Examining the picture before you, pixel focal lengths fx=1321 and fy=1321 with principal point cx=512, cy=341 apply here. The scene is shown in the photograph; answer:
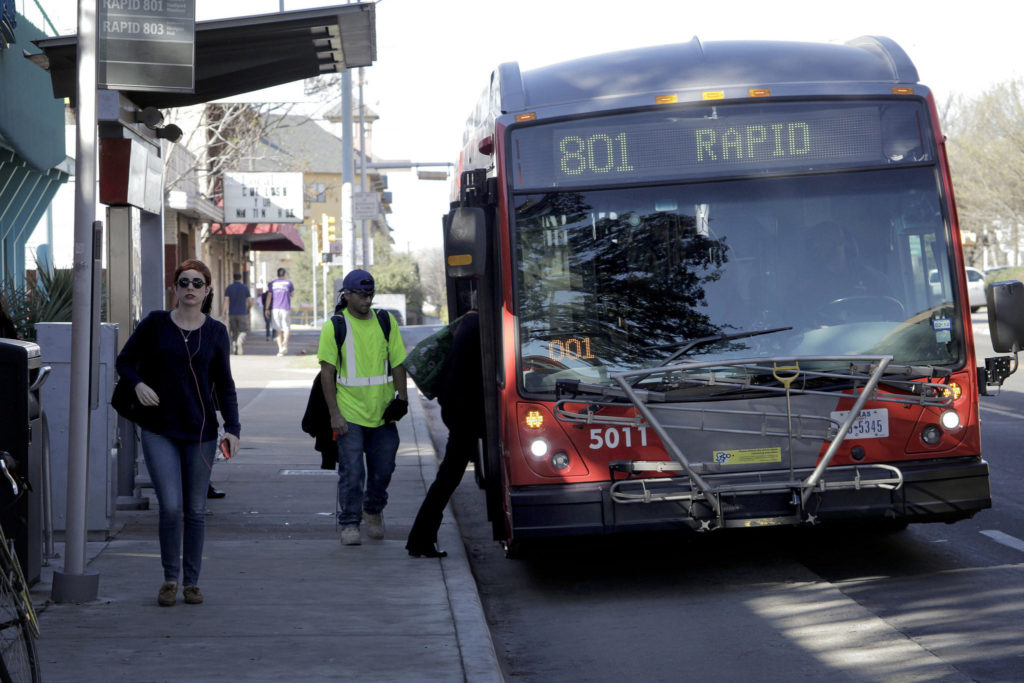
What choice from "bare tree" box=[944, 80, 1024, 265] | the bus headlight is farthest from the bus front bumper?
"bare tree" box=[944, 80, 1024, 265]

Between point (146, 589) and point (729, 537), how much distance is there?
3.93 m

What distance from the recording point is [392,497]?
10875mm

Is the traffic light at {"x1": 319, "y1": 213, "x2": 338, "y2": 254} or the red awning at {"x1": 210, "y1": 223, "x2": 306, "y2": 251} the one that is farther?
the red awning at {"x1": 210, "y1": 223, "x2": 306, "y2": 251}

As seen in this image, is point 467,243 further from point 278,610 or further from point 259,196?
point 259,196

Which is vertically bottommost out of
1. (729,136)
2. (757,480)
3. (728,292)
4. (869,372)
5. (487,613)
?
(487,613)

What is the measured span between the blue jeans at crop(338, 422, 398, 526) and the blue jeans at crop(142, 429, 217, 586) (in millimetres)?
1773

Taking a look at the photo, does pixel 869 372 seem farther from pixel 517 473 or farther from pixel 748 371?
pixel 517 473

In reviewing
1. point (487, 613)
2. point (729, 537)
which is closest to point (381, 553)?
point (487, 613)

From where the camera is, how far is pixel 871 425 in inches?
284

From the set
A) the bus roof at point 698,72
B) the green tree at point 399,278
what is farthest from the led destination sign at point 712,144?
the green tree at point 399,278

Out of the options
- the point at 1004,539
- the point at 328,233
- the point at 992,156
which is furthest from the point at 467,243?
the point at 992,156

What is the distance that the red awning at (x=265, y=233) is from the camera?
39.0 m

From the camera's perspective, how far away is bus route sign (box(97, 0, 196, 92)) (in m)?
7.45

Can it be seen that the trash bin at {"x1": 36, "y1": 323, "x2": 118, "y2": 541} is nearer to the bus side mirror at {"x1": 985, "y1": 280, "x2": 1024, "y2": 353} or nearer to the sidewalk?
the sidewalk
